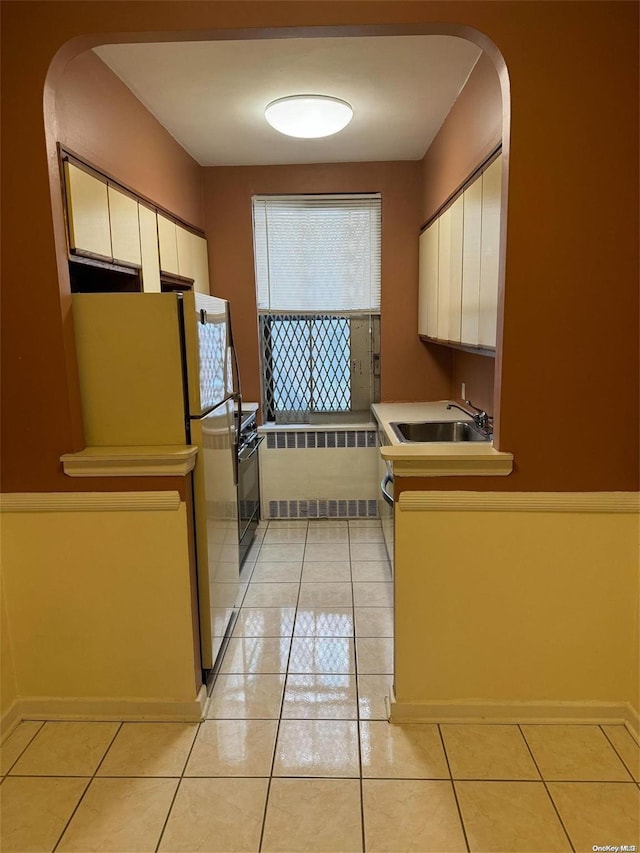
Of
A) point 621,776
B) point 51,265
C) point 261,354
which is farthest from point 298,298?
point 621,776

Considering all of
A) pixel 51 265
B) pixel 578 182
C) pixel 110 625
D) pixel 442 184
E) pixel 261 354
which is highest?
pixel 442 184

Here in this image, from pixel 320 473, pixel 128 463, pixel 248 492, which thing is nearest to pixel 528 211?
pixel 128 463

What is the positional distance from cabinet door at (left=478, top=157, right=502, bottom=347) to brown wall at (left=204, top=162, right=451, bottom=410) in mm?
1747

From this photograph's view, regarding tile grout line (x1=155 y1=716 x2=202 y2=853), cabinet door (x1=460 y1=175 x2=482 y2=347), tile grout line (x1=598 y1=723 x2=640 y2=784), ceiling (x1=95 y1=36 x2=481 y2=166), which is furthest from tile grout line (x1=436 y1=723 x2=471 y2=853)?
ceiling (x1=95 y1=36 x2=481 y2=166)

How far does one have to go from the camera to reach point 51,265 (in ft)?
6.22

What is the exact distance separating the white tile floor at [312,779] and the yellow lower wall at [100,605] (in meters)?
0.17

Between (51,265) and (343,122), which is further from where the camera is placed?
(343,122)

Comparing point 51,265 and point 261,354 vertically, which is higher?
point 51,265

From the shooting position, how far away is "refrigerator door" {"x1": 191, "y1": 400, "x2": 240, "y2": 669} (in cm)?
222

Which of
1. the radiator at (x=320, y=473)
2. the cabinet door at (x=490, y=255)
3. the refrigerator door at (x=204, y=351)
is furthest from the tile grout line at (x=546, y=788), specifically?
the radiator at (x=320, y=473)

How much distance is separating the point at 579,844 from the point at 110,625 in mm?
1699

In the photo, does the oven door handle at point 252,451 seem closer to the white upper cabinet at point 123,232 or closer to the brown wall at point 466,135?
the white upper cabinet at point 123,232

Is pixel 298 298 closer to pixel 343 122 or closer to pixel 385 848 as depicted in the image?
pixel 343 122

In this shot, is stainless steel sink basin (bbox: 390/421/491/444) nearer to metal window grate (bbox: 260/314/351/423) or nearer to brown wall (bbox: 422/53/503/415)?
brown wall (bbox: 422/53/503/415)
